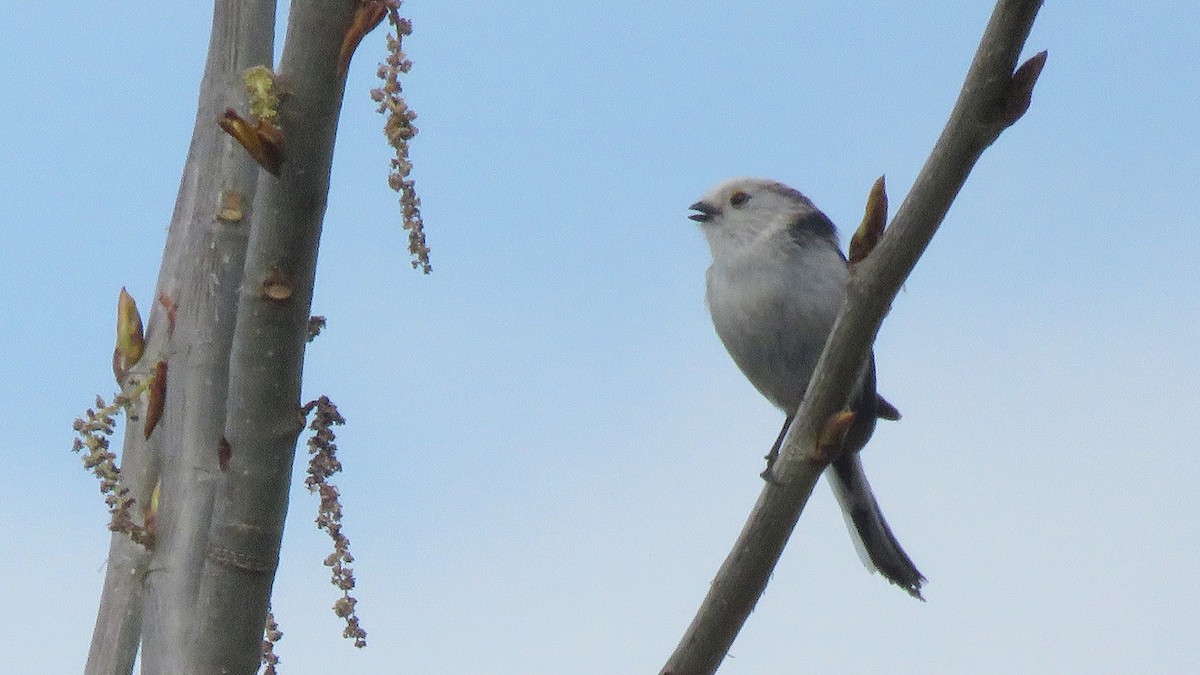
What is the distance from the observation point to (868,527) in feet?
13.0

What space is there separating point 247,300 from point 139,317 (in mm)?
1101

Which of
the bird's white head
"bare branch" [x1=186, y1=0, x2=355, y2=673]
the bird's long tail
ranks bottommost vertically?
"bare branch" [x1=186, y1=0, x2=355, y2=673]

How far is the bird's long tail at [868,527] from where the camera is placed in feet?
12.1

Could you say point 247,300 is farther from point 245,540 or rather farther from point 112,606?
point 112,606

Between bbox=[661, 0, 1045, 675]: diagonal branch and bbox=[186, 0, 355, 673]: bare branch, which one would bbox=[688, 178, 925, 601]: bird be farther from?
bbox=[186, 0, 355, 673]: bare branch

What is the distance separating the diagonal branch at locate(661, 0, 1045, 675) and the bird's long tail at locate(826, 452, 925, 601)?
5.14 feet

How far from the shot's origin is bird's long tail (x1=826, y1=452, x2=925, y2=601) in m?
3.70

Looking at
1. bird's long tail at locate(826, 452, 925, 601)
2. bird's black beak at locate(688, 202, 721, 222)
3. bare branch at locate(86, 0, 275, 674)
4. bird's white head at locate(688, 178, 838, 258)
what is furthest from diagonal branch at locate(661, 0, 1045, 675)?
bird's black beak at locate(688, 202, 721, 222)

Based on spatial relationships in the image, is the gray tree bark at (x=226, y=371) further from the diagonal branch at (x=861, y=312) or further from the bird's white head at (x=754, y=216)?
the bird's white head at (x=754, y=216)

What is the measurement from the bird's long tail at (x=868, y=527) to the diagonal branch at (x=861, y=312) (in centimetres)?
157

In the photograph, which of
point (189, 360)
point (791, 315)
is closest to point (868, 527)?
point (791, 315)

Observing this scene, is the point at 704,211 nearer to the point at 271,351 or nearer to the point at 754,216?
the point at 754,216

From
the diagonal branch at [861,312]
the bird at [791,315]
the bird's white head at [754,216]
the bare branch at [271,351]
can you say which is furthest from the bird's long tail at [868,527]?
the bare branch at [271,351]

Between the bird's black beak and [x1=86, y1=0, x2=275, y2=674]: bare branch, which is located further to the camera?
the bird's black beak
